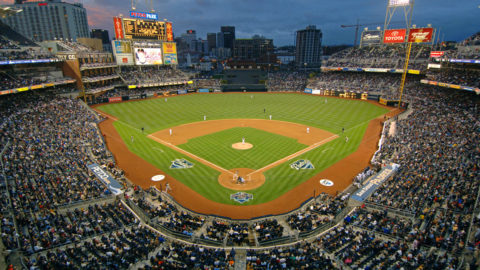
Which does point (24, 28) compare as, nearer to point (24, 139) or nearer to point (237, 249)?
point (24, 139)

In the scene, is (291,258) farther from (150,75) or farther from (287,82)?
(287,82)

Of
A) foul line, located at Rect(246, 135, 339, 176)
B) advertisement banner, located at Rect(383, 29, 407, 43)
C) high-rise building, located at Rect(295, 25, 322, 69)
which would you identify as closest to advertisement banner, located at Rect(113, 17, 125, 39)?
foul line, located at Rect(246, 135, 339, 176)

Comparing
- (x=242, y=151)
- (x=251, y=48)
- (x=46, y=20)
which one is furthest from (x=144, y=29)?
(x=46, y=20)

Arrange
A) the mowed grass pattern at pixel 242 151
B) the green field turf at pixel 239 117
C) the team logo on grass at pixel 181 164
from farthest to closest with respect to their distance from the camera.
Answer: the mowed grass pattern at pixel 242 151 → the team logo on grass at pixel 181 164 → the green field turf at pixel 239 117

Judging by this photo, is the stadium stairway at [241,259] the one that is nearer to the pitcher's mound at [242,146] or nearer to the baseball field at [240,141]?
the baseball field at [240,141]

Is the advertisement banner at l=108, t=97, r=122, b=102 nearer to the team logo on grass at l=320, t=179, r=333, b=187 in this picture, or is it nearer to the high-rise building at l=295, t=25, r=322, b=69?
the team logo on grass at l=320, t=179, r=333, b=187

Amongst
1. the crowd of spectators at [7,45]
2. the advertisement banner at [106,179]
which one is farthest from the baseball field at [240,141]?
the crowd of spectators at [7,45]

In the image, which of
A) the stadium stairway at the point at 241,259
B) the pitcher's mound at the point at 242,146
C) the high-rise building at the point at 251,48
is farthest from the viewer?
the high-rise building at the point at 251,48
